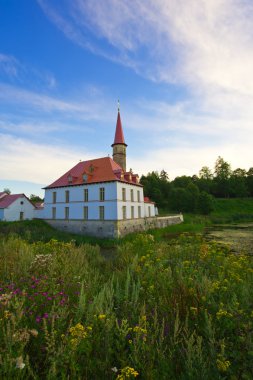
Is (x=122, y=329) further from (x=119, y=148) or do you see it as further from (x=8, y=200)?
(x=8, y=200)

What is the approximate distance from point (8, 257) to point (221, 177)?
259 ft

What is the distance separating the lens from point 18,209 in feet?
109

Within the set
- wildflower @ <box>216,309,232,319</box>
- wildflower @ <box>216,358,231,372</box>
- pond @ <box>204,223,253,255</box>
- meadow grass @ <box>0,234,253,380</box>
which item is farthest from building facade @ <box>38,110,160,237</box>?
wildflower @ <box>216,358,231,372</box>

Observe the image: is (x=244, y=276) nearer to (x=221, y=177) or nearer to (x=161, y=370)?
(x=161, y=370)

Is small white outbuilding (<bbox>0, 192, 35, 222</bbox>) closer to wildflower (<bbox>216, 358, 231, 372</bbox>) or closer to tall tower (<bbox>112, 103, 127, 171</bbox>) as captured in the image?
tall tower (<bbox>112, 103, 127, 171</bbox>)

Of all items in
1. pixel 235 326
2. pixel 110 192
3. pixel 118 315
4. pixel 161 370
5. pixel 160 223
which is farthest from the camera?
pixel 160 223

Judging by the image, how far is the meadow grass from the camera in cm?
235

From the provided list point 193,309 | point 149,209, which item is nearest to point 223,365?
point 193,309

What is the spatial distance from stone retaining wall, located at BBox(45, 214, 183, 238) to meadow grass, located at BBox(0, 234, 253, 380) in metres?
17.6

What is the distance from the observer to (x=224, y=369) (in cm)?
229

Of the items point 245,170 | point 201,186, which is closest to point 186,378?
point 201,186

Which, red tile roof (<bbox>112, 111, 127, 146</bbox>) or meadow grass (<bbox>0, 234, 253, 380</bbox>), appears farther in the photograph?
red tile roof (<bbox>112, 111, 127, 146</bbox>)

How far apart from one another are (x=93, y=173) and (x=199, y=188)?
55911mm

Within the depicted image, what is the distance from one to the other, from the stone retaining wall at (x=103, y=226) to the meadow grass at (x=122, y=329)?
1762 centimetres
